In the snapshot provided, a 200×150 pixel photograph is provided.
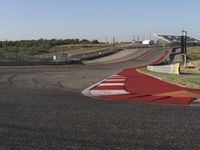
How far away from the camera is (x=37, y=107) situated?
11.5m

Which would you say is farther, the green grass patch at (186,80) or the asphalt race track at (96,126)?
the green grass patch at (186,80)

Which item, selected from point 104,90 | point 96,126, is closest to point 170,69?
point 104,90

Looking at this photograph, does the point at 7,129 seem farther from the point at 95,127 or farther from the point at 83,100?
the point at 83,100

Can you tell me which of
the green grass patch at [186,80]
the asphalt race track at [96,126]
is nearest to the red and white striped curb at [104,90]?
the green grass patch at [186,80]

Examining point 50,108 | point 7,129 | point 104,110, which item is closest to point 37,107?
point 50,108

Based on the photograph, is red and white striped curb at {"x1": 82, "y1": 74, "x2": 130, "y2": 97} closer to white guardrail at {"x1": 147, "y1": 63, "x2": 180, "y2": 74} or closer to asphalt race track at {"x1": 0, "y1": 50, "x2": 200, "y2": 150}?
asphalt race track at {"x1": 0, "y1": 50, "x2": 200, "y2": 150}

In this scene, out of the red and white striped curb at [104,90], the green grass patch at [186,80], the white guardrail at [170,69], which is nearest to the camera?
the red and white striped curb at [104,90]

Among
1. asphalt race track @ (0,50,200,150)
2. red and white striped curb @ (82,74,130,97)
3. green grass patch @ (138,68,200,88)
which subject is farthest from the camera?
green grass patch @ (138,68,200,88)

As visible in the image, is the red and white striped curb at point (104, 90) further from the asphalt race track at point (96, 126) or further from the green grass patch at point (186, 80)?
the asphalt race track at point (96, 126)

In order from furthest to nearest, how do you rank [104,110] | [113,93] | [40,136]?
[113,93], [104,110], [40,136]

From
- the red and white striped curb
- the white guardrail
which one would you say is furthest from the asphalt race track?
the white guardrail

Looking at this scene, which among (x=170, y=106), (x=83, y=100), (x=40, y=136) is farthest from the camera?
(x=83, y=100)

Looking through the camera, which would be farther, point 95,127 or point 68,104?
point 68,104

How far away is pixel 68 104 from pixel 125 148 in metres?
5.86
